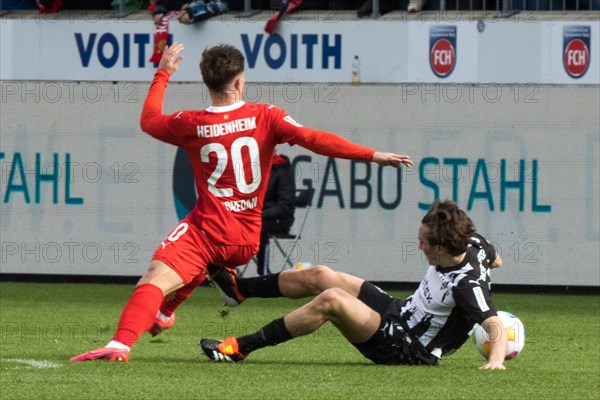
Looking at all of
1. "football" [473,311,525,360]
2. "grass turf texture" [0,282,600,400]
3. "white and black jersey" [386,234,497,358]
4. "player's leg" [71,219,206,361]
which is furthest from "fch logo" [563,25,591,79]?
"player's leg" [71,219,206,361]

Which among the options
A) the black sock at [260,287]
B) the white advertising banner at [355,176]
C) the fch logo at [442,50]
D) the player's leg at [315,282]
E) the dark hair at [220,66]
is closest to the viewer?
the dark hair at [220,66]

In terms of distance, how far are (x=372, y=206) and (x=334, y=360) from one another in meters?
6.11

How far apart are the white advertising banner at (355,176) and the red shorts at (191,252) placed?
6.73 m

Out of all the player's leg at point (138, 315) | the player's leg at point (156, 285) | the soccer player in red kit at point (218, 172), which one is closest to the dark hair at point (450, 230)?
the soccer player in red kit at point (218, 172)

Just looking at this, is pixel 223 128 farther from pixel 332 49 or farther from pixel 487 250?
pixel 332 49

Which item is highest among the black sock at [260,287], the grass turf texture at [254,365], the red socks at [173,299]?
the black sock at [260,287]

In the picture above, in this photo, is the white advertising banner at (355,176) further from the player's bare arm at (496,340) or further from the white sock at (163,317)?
the player's bare arm at (496,340)

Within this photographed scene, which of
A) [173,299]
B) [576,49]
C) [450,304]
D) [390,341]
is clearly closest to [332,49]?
[576,49]

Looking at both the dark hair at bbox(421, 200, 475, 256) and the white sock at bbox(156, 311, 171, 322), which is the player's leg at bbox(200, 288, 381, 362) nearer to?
the dark hair at bbox(421, 200, 475, 256)

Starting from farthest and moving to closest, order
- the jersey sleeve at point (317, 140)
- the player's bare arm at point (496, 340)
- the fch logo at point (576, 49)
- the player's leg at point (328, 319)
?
the fch logo at point (576, 49), the player's leg at point (328, 319), the jersey sleeve at point (317, 140), the player's bare arm at point (496, 340)

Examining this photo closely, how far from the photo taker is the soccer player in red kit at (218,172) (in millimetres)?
7773

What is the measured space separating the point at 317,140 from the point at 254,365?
1.44m

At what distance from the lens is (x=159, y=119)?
800cm

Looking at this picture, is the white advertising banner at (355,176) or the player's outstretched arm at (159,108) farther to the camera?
the white advertising banner at (355,176)
